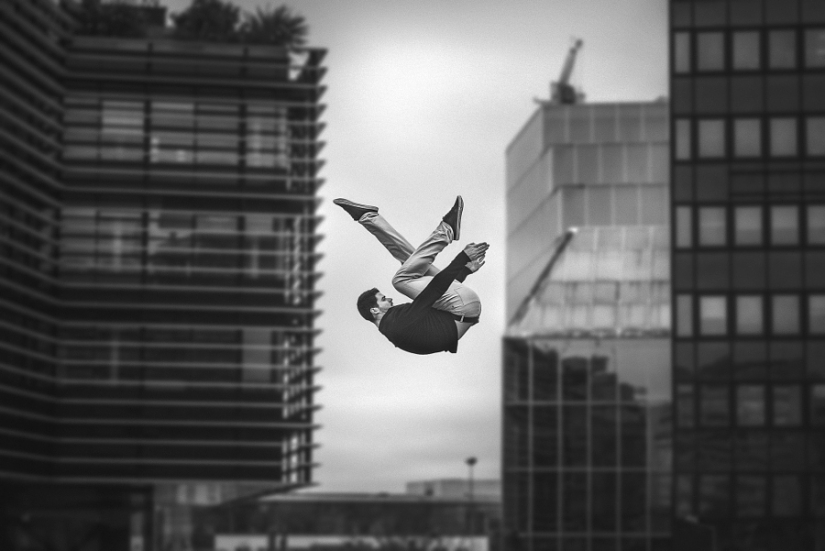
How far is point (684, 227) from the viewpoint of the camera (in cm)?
9644

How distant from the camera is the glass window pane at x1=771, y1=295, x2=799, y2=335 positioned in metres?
95.0

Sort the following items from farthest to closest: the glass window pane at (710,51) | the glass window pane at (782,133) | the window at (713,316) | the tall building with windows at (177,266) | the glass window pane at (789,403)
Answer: the tall building with windows at (177,266) → the glass window pane at (710,51) → the glass window pane at (782,133) → the window at (713,316) → the glass window pane at (789,403)

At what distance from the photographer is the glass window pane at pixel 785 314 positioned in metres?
95.0

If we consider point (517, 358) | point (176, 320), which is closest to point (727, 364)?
point (517, 358)

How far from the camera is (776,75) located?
96125 mm

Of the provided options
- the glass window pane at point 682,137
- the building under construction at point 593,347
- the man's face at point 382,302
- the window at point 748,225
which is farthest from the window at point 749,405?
the man's face at point 382,302

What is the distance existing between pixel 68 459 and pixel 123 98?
68.1 feet

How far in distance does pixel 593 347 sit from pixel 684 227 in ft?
28.1

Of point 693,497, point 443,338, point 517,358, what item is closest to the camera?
point 443,338

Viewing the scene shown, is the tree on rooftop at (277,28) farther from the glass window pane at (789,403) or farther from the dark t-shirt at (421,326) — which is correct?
the dark t-shirt at (421,326)

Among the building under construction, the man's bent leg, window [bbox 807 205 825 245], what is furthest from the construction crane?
the man's bent leg

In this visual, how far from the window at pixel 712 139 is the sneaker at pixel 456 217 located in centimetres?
6598

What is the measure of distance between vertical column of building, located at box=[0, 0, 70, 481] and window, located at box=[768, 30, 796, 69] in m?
38.7

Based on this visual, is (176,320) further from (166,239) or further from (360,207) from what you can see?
(360,207)
